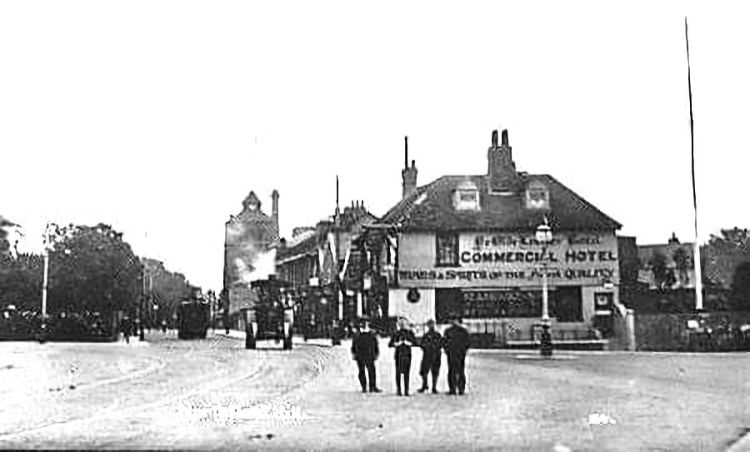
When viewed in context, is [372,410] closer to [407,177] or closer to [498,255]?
[498,255]

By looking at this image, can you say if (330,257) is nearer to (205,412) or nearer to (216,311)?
(216,311)

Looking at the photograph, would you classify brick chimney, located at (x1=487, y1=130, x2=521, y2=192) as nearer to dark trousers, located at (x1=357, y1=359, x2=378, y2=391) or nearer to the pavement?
the pavement

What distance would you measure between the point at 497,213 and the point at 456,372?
3736cm

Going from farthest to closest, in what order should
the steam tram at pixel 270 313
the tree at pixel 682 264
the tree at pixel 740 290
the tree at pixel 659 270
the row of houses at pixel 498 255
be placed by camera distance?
the tree at pixel 682 264, the tree at pixel 659 270, the row of houses at pixel 498 255, the steam tram at pixel 270 313, the tree at pixel 740 290

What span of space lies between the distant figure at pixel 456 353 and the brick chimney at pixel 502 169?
38.1 m

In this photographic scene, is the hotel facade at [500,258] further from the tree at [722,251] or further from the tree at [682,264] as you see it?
the tree at [722,251]

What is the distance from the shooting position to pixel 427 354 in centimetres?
2091

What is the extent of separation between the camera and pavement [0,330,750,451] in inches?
508

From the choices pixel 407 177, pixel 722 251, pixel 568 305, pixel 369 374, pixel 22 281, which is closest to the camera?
pixel 369 374

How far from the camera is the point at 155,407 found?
17.5m

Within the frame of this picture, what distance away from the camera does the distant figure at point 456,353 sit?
66.0ft

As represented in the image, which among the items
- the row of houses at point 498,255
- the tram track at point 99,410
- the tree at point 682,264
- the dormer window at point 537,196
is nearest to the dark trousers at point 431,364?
the tram track at point 99,410

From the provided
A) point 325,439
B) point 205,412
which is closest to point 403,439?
point 325,439

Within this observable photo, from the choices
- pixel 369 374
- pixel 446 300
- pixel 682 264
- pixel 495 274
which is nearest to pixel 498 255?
pixel 495 274
